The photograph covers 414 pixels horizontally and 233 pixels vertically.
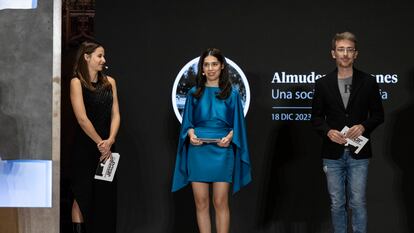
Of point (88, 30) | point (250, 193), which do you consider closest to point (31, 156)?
point (250, 193)

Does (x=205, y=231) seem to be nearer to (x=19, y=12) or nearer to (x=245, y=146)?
(x=245, y=146)

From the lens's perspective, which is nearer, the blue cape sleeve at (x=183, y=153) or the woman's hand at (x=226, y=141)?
the woman's hand at (x=226, y=141)

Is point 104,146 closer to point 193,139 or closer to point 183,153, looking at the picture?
point 183,153

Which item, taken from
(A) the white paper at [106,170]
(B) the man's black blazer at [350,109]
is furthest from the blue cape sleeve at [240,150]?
(A) the white paper at [106,170]

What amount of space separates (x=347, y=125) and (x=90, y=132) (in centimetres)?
200

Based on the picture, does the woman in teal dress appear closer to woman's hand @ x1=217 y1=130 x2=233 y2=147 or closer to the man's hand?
woman's hand @ x1=217 y1=130 x2=233 y2=147

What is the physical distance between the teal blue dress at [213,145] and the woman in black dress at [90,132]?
2.06 ft

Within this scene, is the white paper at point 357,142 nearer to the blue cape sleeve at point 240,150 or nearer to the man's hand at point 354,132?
the man's hand at point 354,132

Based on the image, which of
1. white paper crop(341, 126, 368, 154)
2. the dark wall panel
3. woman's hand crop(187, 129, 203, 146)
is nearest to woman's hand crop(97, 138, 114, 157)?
the dark wall panel

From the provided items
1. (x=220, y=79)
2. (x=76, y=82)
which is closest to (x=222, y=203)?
(x=220, y=79)

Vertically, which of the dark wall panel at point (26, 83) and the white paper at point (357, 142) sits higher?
the dark wall panel at point (26, 83)

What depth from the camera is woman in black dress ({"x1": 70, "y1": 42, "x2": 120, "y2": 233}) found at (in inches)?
202

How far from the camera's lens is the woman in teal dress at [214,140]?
4.93 meters

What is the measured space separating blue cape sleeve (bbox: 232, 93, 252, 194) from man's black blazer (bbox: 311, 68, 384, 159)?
0.57 meters
